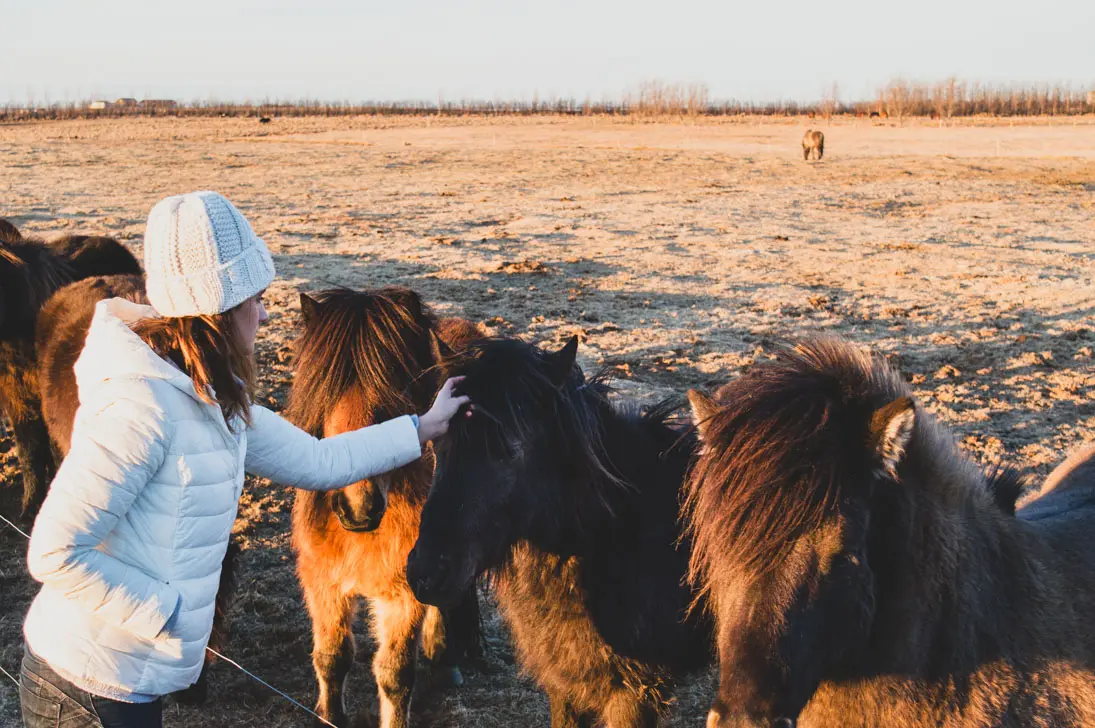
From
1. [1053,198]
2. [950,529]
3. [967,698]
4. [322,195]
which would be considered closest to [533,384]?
[950,529]

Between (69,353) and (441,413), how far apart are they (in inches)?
135

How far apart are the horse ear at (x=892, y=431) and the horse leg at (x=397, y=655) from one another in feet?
6.91

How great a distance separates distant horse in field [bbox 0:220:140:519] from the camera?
553cm

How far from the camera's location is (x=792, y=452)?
199cm

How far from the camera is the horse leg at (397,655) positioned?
348cm

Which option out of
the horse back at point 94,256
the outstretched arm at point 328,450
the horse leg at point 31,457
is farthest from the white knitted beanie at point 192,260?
the horse back at point 94,256

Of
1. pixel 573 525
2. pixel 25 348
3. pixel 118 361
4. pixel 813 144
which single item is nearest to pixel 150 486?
pixel 118 361

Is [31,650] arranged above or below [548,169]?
below

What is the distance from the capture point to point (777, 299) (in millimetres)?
10086

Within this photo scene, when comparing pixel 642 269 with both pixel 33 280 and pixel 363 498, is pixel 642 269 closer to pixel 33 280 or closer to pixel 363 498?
pixel 33 280

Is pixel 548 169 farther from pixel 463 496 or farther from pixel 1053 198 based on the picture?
pixel 463 496

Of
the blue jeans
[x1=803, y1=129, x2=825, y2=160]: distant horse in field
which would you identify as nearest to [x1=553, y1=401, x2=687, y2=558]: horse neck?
the blue jeans

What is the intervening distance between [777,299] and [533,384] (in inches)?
315

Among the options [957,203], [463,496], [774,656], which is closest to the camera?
[774,656]
